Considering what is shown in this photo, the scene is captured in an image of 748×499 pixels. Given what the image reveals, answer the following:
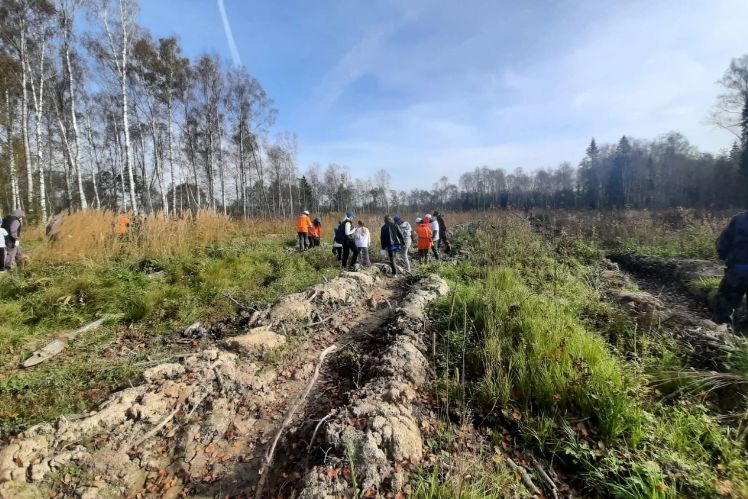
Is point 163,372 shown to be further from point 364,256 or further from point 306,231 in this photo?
point 306,231

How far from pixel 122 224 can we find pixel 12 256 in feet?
7.22

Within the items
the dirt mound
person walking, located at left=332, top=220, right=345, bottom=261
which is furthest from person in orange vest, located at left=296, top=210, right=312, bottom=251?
the dirt mound

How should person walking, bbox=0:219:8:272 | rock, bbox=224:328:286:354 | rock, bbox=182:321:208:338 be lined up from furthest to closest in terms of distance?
person walking, bbox=0:219:8:272 → rock, bbox=182:321:208:338 → rock, bbox=224:328:286:354

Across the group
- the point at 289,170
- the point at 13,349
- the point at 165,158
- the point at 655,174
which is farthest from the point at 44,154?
the point at 655,174

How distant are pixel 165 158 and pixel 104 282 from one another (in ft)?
76.0

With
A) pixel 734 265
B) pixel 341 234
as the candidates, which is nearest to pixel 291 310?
pixel 341 234

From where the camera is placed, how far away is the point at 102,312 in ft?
15.0

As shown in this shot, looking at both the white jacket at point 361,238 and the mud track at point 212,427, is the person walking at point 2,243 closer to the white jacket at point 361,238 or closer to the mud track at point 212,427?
the mud track at point 212,427

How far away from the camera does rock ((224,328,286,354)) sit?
12.0 feet

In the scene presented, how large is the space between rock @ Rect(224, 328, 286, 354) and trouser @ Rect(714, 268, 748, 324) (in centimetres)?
677

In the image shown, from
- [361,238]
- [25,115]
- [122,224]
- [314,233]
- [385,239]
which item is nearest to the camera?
[122,224]

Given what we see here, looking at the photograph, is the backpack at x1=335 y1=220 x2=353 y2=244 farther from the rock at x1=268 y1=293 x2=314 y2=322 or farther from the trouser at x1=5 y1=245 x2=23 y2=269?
the trouser at x1=5 y1=245 x2=23 y2=269

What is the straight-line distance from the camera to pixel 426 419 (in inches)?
101

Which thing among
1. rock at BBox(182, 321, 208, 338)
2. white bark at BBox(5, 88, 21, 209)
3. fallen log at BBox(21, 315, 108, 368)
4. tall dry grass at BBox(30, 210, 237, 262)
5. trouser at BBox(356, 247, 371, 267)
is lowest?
rock at BBox(182, 321, 208, 338)
